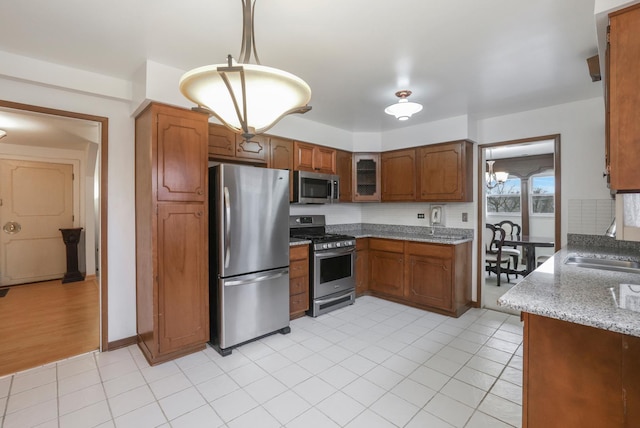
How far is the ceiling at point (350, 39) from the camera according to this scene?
1706mm

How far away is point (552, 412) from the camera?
4.07 ft

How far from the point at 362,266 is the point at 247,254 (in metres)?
1.96

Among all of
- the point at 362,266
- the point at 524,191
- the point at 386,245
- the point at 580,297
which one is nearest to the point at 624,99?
the point at 580,297

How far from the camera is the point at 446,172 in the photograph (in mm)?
3803

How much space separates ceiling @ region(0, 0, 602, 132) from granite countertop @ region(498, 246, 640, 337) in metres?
1.56

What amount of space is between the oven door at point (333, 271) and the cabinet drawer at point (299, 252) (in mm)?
110

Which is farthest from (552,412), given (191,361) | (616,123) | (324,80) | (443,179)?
(443,179)

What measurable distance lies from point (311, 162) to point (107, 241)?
7.84 ft

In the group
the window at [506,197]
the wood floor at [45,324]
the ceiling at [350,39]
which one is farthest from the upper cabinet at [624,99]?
the window at [506,197]

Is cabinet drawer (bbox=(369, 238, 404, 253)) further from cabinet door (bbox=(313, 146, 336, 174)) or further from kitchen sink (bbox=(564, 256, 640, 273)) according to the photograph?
kitchen sink (bbox=(564, 256, 640, 273))

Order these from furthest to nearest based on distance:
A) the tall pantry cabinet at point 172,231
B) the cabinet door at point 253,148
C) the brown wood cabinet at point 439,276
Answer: the brown wood cabinet at point 439,276 < the cabinet door at point 253,148 < the tall pantry cabinet at point 172,231

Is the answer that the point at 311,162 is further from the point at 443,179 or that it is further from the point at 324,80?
the point at 443,179

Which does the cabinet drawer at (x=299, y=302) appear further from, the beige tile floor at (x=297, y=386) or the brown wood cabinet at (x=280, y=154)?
the brown wood cabinet at (x=280, y=154)

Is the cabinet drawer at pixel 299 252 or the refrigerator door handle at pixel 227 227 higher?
the refrigerator door handle at pixel 227 227
